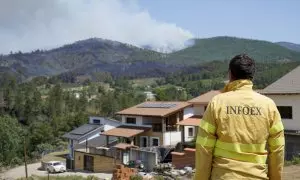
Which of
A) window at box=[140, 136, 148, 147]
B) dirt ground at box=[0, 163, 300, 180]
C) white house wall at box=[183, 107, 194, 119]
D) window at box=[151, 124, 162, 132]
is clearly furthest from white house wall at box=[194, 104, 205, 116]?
dirt ground at box=[0, 163, 300, 180]

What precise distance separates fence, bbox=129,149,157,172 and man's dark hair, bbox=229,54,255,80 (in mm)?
22340

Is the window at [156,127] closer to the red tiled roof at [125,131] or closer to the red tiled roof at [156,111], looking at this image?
the red tiled roof at [125,131]

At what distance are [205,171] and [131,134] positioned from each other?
28147 mm

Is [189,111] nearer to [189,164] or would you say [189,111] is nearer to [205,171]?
[189,164]

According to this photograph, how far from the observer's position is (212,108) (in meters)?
2.63

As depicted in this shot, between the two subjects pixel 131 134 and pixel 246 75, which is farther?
pixel 131 134

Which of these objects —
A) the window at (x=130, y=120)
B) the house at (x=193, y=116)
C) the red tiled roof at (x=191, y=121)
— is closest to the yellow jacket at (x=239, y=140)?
the red tiled roof at (x=191, y=121)

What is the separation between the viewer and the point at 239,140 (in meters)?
2.57

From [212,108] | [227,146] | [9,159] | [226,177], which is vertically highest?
[212,108]

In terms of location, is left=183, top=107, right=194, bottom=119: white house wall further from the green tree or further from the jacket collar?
the jacket collar

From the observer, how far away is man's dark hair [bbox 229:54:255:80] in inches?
107

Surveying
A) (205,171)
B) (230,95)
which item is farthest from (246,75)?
(205,171)

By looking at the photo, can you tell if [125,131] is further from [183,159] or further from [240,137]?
[240,137]

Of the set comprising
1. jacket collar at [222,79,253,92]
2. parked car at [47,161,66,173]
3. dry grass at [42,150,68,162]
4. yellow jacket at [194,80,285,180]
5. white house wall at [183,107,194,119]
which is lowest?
dry grass at [42,150,68,162]
